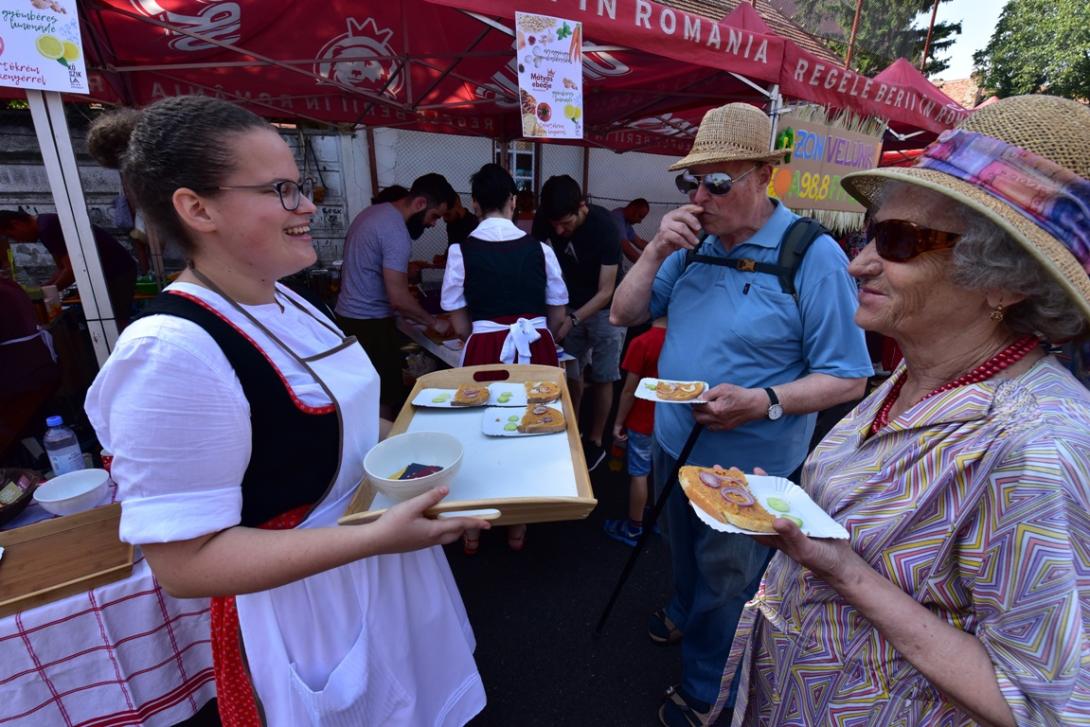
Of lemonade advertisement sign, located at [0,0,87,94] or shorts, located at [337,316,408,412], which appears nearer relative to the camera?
lemonade advertisement sign, located at [0,0,87,94]

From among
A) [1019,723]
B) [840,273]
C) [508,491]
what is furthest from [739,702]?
[840,273]

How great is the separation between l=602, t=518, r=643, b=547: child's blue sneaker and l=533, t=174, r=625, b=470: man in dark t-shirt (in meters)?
0.80

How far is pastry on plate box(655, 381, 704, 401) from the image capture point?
1.75 meters

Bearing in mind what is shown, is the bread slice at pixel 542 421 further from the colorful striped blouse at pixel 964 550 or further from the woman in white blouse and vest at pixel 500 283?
the woman in white blouse and vest at pixel 500 283

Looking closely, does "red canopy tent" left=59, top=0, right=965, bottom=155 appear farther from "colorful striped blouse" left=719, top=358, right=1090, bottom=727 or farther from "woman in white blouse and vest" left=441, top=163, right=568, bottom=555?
"colorful striped blouse" left=719, top=358, right=1090, bottom=727

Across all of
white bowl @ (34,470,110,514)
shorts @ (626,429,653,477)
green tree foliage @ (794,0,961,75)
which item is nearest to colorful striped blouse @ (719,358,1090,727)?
shorts @ (626,429,653,477)

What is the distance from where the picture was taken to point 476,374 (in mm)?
2121

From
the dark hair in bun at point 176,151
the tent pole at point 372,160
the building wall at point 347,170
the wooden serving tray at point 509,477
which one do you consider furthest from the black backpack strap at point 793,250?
the tent pole at point 372,160

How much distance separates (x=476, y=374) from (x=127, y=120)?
4.41 ft

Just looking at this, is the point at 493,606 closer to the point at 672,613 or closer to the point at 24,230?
the point at 672,613

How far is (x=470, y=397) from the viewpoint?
181 cm

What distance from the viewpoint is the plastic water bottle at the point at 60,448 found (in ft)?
6.64

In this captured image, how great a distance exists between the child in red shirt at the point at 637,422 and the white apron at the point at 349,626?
6.26 feet

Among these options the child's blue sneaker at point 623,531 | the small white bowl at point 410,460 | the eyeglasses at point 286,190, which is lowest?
the child's blue sneaker at point 623,531
